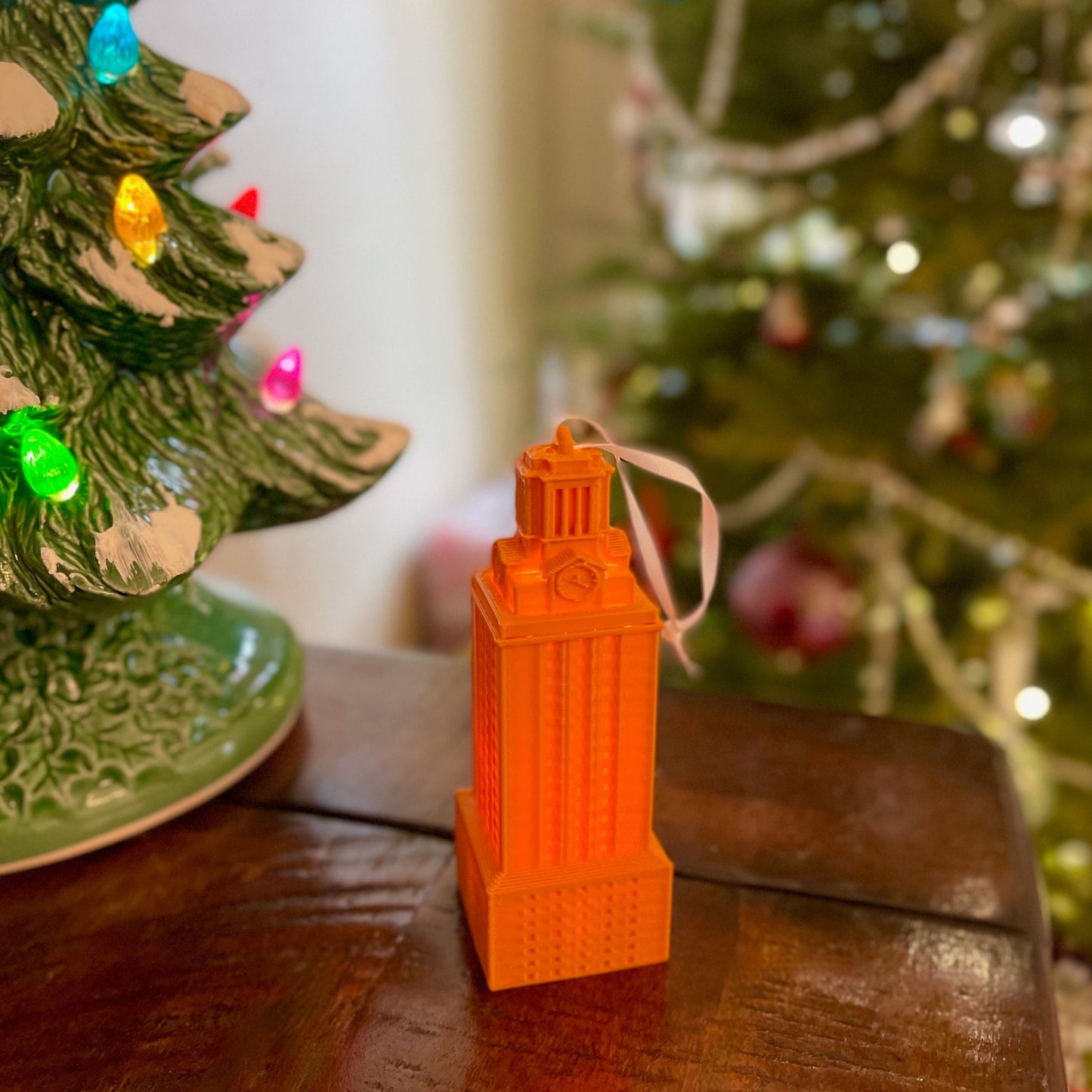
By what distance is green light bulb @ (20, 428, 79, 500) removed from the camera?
493 mm

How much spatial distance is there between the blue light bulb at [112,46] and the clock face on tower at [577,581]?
13.6 inches

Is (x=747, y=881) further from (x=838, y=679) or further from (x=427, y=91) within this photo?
(x=427, y=91)

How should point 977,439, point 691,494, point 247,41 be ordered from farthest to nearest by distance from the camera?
point 691,494
point 977,439
point 247,41

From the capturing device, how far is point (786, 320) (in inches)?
51.6

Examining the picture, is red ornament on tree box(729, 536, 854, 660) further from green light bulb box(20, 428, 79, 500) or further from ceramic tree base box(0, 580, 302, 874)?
green light bulb box(20, 428, 79, 500)

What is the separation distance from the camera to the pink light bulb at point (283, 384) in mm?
621

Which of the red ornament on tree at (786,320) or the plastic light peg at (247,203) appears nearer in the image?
the plastic light peg at (247,203)

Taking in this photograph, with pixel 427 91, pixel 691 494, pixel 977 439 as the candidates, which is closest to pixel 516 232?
pixel 427 91

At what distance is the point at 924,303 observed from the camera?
1.32 m

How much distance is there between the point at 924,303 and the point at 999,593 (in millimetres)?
385

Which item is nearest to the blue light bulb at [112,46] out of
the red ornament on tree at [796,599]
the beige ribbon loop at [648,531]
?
the beige ribbon loop at [648,531]

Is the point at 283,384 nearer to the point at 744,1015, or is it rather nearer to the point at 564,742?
the point at 564,742

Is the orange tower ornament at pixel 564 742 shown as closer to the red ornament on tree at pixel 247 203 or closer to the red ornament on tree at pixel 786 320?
the red ornament on tree at pixel 247 203

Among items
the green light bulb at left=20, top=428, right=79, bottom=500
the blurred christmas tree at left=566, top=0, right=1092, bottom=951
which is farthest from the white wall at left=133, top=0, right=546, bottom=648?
the green light bulb at left=20, top=428, right=79, bottom=500
